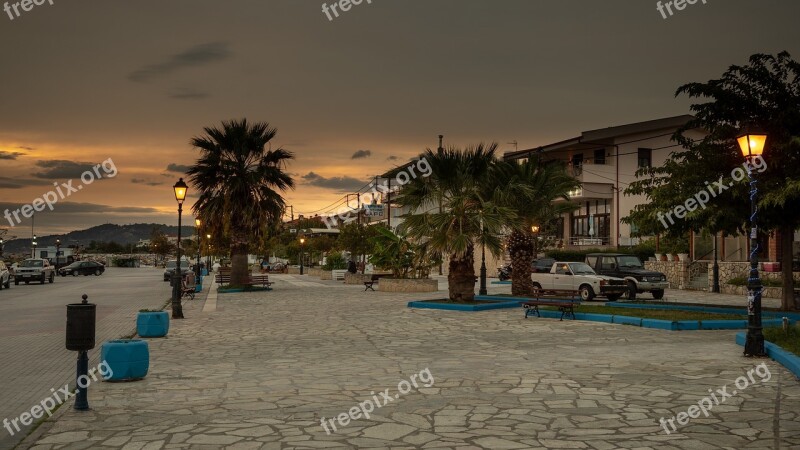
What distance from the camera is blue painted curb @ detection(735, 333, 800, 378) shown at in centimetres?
1091

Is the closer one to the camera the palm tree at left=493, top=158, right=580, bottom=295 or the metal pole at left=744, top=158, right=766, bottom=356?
the metal pole at left=744, top=158, right=766, bottom=356

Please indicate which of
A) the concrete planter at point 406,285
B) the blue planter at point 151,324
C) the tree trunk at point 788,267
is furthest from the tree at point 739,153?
the concrete planter at point 406,285

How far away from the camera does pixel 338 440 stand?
23.5 feet

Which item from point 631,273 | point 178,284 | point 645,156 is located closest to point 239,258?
point 178,284

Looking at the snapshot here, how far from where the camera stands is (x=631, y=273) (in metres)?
28.7

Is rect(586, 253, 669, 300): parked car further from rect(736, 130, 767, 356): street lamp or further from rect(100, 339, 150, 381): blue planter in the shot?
rect(100, 339, 150, 381): blue planter

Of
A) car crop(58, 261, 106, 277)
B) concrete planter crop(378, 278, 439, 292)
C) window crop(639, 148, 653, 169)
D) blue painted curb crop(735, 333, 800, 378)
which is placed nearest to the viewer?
blue painted curb crop(735, 333, 800, 378)

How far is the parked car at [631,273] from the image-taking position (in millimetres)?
27906

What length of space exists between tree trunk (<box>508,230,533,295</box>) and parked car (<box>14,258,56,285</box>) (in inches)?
1414

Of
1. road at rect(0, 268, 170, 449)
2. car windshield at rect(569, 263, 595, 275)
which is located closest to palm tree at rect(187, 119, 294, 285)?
road at rect(0, 268, 170, 449)

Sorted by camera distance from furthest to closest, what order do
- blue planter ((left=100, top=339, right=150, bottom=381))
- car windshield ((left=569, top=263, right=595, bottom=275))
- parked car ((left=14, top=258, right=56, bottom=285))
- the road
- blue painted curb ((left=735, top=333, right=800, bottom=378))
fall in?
parked car ((left=14, top=258, right=56, bottom=285)) < car windshield ((left=569, top=263, right=595, bottom=275)) < blue painted curb ((left=735, top=333, right=800, bottom=378)) < blue planter ((left=100, top=339, right=150, bottom=381)) < the road

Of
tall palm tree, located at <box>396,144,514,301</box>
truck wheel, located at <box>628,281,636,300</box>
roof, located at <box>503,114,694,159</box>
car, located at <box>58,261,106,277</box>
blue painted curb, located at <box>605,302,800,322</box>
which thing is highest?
roof, located at <box>503,114,694,159</box>

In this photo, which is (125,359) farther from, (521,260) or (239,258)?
(239,258)

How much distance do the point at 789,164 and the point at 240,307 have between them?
722 inches
